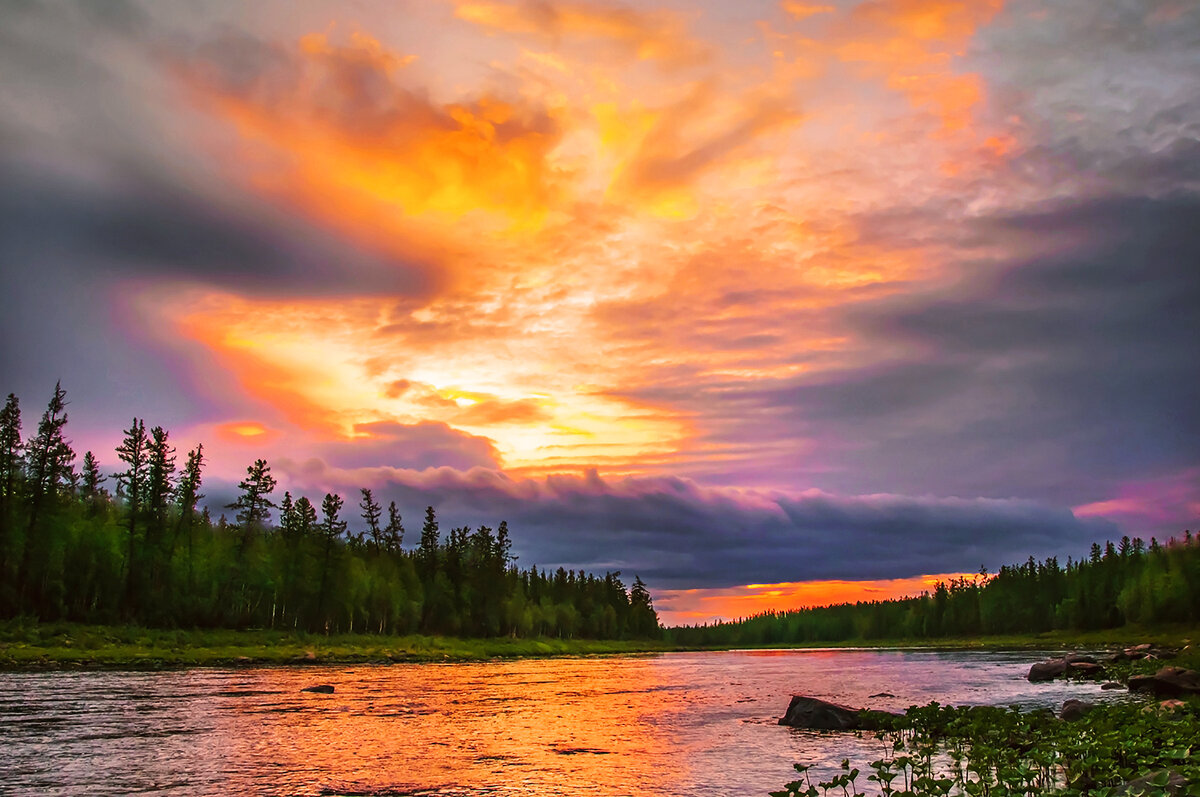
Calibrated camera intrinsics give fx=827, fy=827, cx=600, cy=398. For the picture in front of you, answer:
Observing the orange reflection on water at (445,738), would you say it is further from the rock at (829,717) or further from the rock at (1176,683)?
the rock at (1176,683)

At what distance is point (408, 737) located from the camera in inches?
1264

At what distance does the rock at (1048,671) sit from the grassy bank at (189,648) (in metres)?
66.7

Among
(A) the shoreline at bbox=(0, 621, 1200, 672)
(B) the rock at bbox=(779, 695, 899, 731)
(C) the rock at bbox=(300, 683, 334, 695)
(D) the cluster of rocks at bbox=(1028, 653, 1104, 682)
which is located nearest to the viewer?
(B) the rock at bbox=(779, 695, 899, 731)

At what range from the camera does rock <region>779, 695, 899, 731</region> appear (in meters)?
33.8

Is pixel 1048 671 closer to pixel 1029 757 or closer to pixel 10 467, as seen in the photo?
pixel 1029 757

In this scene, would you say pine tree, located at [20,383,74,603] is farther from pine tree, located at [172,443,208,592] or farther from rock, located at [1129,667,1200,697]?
rock, located at [1129,667,1200,697]

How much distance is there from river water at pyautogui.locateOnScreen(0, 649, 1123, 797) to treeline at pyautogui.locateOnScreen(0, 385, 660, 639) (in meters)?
40.9

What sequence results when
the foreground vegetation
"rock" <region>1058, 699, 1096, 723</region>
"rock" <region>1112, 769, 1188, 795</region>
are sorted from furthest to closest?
"rock" <region>1058, 699, 1096, 723</region>, the foreground vegetation, "rock" <region>1112, 769, 1188, 795</region>

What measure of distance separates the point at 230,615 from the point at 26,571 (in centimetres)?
2500

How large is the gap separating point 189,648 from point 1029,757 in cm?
8594

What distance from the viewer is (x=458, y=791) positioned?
22.0 metres

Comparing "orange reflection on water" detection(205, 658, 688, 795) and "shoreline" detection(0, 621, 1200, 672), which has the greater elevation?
"orange reflection on water" detection(205, 658, 688, 795)

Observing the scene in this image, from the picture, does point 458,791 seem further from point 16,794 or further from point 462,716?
point 462,716

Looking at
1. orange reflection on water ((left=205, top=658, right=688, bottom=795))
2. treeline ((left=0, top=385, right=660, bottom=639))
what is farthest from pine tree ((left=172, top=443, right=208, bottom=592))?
orange reflection on water ((left=205, top=658, right=688, bottom=795))
